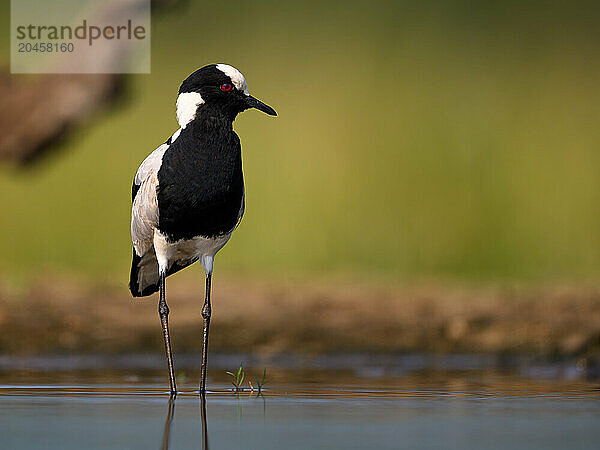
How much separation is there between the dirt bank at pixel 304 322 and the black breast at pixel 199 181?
1.51 m

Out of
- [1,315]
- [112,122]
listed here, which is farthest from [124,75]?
[1,315]

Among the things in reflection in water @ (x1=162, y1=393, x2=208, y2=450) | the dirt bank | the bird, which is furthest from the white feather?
the dirt bank

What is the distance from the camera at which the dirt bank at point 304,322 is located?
6551mm

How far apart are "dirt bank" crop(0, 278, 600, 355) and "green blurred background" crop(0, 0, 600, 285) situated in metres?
0.74

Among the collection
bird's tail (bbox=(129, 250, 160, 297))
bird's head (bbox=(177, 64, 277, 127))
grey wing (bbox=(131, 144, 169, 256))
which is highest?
bird's head (bbox=(177, 64, 277, 127))

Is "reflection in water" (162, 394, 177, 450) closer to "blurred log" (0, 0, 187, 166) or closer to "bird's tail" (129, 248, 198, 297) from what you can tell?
"bird's tail" (129, 248, 198, 297)

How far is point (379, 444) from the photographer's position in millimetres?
3324

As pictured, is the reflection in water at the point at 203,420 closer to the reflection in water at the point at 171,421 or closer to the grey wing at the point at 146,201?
the reflection in water at the point at 171,421

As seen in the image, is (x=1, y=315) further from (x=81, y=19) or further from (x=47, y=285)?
(x=81, y=19)

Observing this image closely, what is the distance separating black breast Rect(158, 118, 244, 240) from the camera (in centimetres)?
511

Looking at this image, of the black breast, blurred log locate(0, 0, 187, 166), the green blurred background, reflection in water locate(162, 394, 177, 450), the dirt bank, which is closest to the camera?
reflection in water locate(162, 394, 177, 450)

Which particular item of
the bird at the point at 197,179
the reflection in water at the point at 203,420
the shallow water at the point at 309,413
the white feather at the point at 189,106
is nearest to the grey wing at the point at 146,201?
the bird at the point at 197,179

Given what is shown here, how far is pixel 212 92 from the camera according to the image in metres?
5.27

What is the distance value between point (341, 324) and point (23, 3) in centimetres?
329
